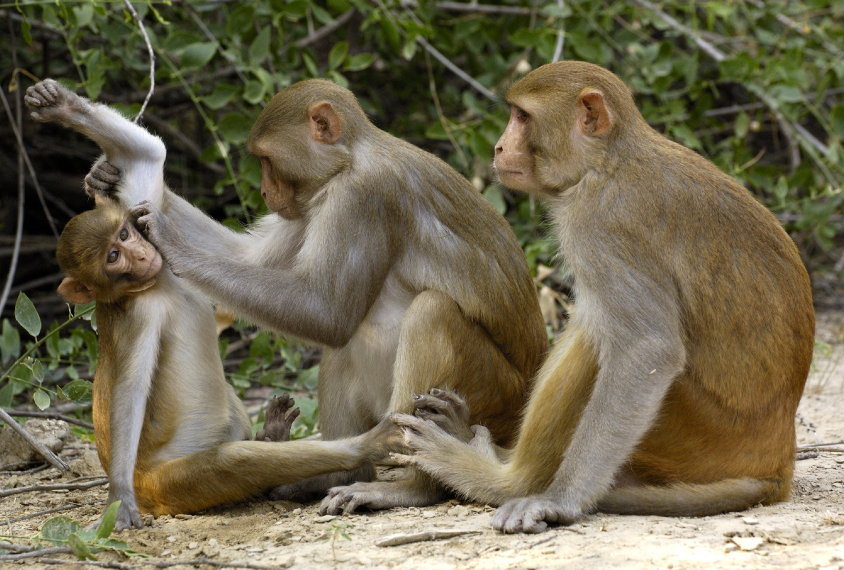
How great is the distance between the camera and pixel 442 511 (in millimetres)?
4242

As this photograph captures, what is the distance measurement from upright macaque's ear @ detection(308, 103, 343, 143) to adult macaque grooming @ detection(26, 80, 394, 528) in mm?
954

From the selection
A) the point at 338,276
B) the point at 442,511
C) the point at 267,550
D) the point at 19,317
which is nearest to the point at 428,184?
the point at 338,276

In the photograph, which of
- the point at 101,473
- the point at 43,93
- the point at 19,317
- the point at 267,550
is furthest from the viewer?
the point at 101,473

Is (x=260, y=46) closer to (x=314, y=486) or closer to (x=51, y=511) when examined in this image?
(x=314, y=486)

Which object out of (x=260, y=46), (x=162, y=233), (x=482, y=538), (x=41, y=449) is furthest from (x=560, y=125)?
(x=41, y=449)

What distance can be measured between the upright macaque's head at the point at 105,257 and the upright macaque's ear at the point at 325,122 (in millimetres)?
1102

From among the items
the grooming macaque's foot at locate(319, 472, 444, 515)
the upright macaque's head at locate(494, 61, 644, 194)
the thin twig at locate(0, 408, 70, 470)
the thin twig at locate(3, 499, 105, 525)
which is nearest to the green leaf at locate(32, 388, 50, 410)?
the thin twig at locate(0, 408, 70, 470)

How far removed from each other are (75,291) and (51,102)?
39.8 inches

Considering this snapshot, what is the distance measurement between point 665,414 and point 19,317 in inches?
143

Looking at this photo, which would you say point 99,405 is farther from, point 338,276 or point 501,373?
point 501,373

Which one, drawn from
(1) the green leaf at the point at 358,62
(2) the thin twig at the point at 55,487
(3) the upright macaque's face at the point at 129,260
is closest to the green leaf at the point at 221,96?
(1) the green leaf at the point at 358,62

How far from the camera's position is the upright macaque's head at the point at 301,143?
4.64 metres

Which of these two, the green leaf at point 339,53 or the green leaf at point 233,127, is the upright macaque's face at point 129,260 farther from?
the green leaf at point 339,53

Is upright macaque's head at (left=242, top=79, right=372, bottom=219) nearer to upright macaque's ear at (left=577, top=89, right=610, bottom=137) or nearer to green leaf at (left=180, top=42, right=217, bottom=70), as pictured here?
upright macaque's ear at (left=577, top=89, right=610, bottom=137)
